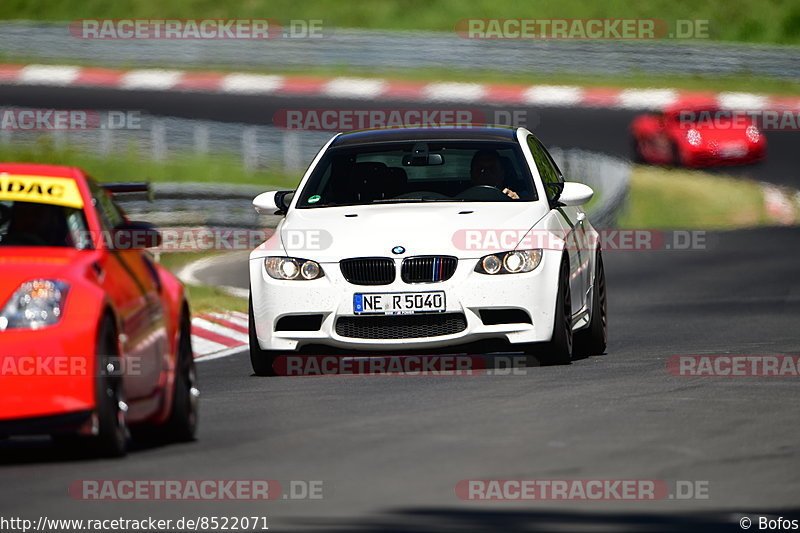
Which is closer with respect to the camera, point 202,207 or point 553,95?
point 202,207

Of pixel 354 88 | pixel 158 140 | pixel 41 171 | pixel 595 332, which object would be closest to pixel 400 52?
pixel 354 88

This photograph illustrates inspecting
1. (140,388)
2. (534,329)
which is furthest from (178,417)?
(534,329)

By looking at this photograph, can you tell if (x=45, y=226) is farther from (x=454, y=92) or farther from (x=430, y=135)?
(x=454, y=92)

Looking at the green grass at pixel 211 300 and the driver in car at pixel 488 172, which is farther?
the green grass at pixel 211 300

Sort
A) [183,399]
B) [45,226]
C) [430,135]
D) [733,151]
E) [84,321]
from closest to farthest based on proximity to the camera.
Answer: [84,321], [45,226], [183,399], [430,135], [733,151]

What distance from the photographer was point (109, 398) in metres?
7.41

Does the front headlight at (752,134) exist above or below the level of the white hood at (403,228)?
below

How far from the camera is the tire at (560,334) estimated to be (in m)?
11.2

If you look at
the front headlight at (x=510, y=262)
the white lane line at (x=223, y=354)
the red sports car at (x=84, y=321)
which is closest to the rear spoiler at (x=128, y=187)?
the red sports car at (x=84, y=321)

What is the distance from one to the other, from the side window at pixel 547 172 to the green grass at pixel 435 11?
104 ft

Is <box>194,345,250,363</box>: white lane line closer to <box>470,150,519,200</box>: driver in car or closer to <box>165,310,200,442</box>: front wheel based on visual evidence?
<box>470,150,519,200</box>: driver in car

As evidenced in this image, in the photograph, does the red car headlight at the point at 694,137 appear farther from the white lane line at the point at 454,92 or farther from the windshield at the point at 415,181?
the windshield at the point at 415,181

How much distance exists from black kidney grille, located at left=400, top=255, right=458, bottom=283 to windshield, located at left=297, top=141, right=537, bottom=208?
0.88 meters

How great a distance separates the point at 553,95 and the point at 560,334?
2635 centimetres
